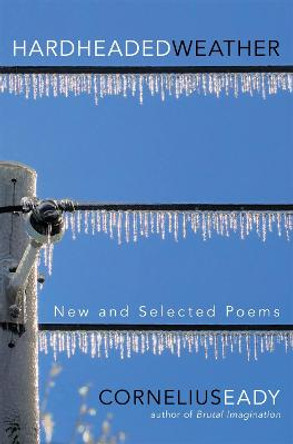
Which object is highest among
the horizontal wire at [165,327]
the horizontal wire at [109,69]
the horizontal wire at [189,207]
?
the horizontal wire at [109,69]

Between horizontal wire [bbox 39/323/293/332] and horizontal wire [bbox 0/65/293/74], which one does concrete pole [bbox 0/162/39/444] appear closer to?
horizontal wire [bbox 0/65/293/74]

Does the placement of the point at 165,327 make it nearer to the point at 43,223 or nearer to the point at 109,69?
the point at 109,69

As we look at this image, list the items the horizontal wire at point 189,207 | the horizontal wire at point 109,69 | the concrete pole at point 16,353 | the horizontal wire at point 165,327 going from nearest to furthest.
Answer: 1. the concrete pole at point 16,353
2. the horizontal wire at point 189,207
3. the horizontal wire at point 109,69
4. the horizontal wire at point 165,327

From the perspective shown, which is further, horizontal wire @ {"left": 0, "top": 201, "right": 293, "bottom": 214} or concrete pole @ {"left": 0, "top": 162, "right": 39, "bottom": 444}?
horizontal wire @ {"left": 0, "top": 201, "right": 293, "bottom": 214}

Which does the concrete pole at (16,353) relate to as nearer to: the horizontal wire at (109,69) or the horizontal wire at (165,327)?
the horizontal wire at (109,69)

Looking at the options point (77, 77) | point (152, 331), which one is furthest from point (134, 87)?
point (152, 331)

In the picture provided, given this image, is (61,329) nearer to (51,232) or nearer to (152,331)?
(152,331)

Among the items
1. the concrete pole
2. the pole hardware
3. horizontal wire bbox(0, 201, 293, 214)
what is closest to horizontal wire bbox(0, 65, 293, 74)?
horizontal wire bbox(0, 201, 293, 214)

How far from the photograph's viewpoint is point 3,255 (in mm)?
4129

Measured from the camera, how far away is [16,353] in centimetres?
401

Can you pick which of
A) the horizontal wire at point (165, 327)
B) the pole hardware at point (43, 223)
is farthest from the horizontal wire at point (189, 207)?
the pole hardware at point (43, 223)

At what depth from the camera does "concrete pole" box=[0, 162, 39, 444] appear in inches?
154

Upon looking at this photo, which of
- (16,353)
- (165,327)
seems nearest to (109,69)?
(165,327)

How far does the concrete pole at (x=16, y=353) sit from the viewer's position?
12.8 feet
